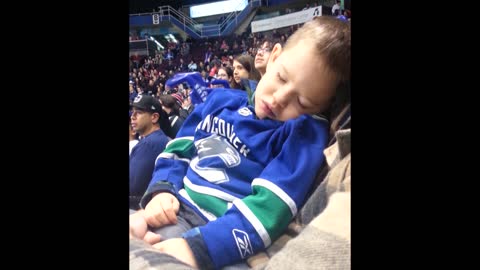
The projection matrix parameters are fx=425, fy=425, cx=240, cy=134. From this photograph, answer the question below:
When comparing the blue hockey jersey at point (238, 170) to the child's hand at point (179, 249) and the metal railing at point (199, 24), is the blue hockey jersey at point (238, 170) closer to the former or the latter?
the child's hand at point (179, 249)

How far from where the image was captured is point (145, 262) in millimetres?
1102

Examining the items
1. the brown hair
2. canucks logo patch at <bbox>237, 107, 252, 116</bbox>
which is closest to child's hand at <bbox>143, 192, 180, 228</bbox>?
canucks logo patch at <bbox>237, 107, 252, 116</bbox>

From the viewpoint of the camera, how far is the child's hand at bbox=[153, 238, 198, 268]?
1056 mm

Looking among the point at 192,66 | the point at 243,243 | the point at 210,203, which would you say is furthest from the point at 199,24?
the point at 243,243

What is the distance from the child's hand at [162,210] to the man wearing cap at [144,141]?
52mm

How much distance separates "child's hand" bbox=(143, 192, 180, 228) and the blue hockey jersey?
2 centimetres

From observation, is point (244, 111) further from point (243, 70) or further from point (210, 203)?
point (210, 203)

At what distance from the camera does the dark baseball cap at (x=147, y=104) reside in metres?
1.23

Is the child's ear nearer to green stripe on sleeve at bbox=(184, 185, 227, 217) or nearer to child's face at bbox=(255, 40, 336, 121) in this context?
child's face at bbox=(255, 40, 336, 121)

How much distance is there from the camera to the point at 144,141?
122cm

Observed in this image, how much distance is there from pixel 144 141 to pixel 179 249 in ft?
1.09
